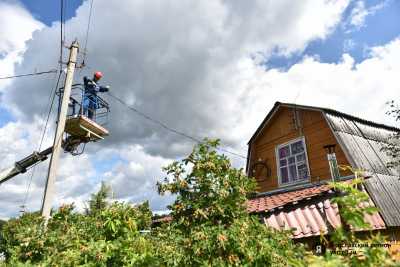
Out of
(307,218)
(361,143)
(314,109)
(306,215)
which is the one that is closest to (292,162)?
(314,109)

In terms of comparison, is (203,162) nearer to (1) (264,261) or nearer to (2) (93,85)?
(1) (264,261)

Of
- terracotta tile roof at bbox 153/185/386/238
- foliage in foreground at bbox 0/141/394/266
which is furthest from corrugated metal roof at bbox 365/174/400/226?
foliage in foreground at bbox 0/141/394/266

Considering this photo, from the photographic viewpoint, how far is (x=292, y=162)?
14922mm

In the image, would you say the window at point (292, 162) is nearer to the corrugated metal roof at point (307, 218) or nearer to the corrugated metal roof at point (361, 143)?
the corrugated metal roof at point (361, 143)

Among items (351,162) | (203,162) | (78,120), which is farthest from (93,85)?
(351,162)

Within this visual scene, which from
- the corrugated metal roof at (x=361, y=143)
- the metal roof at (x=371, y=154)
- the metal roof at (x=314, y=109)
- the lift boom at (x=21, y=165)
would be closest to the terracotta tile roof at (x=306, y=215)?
the metal roof at (x=371, y=154)

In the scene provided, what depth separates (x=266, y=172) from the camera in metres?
16.0

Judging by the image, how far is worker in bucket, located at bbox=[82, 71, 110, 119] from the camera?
11656 millimetres

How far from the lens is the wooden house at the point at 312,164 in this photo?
8.98 metres

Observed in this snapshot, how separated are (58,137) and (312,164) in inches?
412

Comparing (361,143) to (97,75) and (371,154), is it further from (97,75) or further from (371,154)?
(97,75)

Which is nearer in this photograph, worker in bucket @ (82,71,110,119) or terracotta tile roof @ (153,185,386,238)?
terracotta tile roof @ (153,185,386,238)

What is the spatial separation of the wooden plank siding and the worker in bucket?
8.77 meters

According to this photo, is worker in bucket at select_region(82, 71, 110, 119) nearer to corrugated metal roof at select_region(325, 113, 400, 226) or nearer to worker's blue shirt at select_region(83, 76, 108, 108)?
worker's blue shirt at select_region(83, 76, 108, 108)
